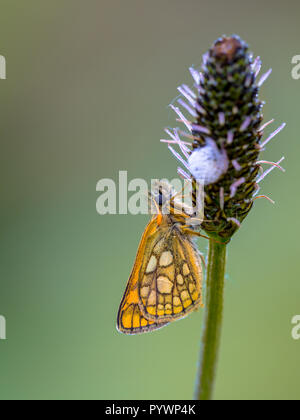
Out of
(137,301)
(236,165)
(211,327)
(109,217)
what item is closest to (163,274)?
(137,301)

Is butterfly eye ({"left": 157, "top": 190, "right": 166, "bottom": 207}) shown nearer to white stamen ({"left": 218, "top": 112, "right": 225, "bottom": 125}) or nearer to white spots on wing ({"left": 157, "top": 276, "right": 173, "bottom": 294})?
white spots on wing ({"left": 157, "top": 276, "right": 173, "bottom": 294})

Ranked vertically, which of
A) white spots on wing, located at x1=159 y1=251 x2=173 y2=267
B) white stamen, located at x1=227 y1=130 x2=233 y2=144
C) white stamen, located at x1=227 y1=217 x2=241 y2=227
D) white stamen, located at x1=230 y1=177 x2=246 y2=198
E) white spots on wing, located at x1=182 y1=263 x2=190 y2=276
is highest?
white stamen, located at x1=227 y1=130 x2=233 y2=144

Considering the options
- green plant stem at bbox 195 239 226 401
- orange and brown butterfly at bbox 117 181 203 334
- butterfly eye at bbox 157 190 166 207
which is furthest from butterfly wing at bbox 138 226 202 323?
green plant stem at bbox 195 239 226 401

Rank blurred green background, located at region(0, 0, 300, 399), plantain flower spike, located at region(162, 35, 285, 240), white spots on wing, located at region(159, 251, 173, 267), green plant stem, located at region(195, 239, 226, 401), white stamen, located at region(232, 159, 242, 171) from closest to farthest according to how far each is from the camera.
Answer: plantain flower spike, located at region(162, 35, 285, 240) < white stamen, located at region(232, 159, 242, 171) < green plant stem, located at region(195, 239, 226, 401) < white spots on wing, located at region(159, 251, 173, 267) < blurred green background, located at region(0, 0, 300, 399)

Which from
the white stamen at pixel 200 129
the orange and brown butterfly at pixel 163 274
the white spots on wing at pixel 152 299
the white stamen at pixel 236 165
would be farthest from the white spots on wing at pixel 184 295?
the white stamen at pixel 200 129

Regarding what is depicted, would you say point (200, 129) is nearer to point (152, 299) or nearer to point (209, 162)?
point (209, 162)

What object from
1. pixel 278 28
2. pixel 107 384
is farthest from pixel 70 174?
pixel 278 28
